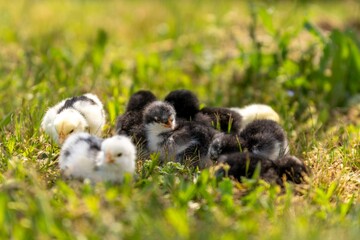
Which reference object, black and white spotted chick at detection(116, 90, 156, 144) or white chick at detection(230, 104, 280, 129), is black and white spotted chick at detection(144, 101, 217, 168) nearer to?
black and white spotted chick at detection(116, 90, 156, 144)

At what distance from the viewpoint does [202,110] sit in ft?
17.9

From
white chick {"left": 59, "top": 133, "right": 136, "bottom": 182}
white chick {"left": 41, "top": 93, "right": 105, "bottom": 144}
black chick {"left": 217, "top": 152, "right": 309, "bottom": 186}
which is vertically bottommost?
black chick {"left": 217, "top": 152, "right": 309, "bottom": 186}

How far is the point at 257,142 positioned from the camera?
15.5ft

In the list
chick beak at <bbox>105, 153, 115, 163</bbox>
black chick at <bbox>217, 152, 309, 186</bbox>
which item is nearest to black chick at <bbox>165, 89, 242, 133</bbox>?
black chick at <bbox>217, 152, 309, 186</bbox>

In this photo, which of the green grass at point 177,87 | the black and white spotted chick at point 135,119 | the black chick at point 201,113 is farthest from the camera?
the black chick at point 201,113

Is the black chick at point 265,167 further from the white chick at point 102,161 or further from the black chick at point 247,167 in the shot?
the white chick at point 102,161

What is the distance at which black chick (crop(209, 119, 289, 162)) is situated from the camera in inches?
182

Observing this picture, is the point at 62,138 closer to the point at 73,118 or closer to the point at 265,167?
the point at 73,118

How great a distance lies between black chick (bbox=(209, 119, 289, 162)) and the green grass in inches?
9.8

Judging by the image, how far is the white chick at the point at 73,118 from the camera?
15.6ft

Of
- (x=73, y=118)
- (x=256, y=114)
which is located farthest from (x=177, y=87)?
(x=73, y=118)

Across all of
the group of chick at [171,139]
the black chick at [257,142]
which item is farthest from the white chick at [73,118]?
the black chick at [257,142]

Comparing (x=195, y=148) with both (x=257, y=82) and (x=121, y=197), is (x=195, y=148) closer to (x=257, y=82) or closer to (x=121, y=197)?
(x=121, y=197)

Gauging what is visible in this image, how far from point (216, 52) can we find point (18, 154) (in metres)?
4.10
